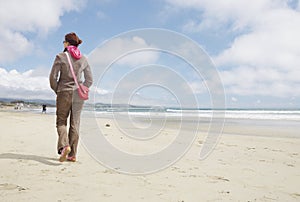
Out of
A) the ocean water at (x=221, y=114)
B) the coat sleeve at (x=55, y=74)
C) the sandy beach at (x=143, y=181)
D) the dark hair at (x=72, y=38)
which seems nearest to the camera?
the sandy beach at (x=143, y=181)

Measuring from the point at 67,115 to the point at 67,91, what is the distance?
0.42 meters

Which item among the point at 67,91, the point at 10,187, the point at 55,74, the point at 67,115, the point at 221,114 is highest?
the point at 221,114

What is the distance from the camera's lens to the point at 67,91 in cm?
440

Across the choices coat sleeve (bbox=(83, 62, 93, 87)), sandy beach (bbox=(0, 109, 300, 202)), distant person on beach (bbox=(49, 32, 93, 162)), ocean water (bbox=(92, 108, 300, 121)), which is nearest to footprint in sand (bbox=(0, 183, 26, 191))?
sandy beach (bbox=(0, 109, 300, 202))

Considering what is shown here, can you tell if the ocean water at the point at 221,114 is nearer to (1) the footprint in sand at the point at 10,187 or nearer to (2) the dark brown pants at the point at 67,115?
(2) the dark brown pants at the point at 67,115

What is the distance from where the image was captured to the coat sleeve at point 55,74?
170 inches

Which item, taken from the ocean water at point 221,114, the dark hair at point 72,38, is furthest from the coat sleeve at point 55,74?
the ocean water at point 221,114

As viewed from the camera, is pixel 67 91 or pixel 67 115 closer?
pixel 67 91

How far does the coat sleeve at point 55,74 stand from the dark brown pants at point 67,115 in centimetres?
15

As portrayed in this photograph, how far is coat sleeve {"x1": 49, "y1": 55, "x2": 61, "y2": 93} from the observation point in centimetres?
432

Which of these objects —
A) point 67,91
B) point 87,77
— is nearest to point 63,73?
point 67,91

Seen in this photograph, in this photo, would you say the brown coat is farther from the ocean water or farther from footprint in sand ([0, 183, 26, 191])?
the ocean water

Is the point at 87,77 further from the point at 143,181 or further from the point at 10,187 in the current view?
the point at 10,187

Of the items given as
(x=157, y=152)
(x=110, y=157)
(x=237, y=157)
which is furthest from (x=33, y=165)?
(x=237, y=157)
